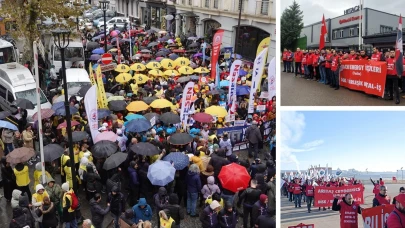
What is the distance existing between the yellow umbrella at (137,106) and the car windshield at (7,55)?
10148 millimetres

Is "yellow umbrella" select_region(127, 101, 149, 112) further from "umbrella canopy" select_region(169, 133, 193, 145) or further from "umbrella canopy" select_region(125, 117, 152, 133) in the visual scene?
"umbrella canopy" select_region(169, 133, 193, 145)

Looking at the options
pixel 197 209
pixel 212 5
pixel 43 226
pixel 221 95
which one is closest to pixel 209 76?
pixel 221 95

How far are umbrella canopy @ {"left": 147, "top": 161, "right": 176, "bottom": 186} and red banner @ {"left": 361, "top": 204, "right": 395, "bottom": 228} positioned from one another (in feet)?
13.0

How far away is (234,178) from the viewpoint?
909cm

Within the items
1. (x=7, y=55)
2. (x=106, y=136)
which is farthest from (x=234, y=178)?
(x=7, y=55)

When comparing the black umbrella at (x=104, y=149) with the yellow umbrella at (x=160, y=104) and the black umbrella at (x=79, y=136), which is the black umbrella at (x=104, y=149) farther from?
the yellow umbrella at (x=160, y=104)

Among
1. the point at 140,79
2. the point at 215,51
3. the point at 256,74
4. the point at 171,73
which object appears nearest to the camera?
the point at 256,74

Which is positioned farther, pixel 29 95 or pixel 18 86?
pixel 18 86

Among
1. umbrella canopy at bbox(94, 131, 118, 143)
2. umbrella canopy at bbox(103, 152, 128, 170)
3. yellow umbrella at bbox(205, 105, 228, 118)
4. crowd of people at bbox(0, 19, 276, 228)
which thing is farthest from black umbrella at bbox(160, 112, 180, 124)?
umbrella canopy at bbox(103, 152, 128, 170)

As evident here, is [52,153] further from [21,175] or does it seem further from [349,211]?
[349,211]

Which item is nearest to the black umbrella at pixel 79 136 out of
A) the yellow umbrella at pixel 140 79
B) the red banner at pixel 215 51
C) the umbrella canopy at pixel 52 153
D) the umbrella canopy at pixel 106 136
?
the umbrella canopy at pixel 106 136

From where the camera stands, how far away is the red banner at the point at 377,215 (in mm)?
6641

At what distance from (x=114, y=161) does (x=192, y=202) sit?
6.47 feet

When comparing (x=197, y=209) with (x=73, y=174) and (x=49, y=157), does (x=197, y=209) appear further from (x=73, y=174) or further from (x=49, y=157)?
(x=49, y=157)
